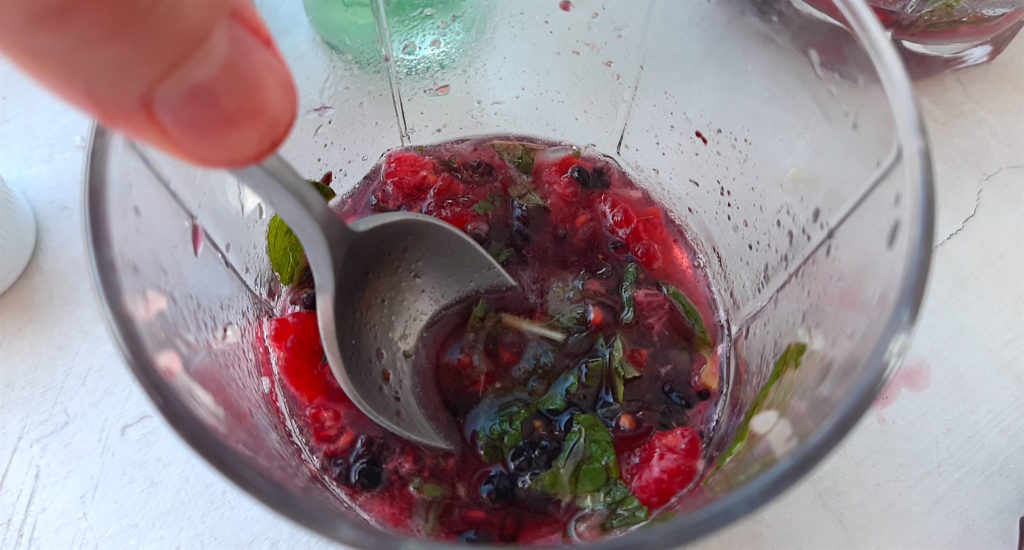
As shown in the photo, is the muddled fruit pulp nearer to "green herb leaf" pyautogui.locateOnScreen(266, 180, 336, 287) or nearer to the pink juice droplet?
"green herb leaf" pyautogui.locateOnScreen(266, 180, 336, 287)

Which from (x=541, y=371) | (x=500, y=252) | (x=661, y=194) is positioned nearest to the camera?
(x=541, y=371)

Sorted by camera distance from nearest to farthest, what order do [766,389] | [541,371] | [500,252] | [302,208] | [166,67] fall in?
[166,67] → [302,208] → [766,389] → [541,371] → [500,252]

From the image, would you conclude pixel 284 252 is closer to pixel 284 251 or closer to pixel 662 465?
pixel 284 251

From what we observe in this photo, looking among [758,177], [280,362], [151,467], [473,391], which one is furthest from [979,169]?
[151,467]

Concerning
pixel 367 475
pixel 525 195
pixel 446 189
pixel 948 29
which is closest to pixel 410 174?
pixel 446 189

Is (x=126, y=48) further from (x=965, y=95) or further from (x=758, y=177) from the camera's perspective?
(x=965, y=95)

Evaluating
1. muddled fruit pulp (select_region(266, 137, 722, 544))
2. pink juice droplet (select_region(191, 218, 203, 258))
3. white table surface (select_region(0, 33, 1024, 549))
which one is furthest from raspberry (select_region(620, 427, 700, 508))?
pink juice droplet (select_region(191, 218, 203, 258))

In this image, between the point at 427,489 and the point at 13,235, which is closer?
the point at 427,489
